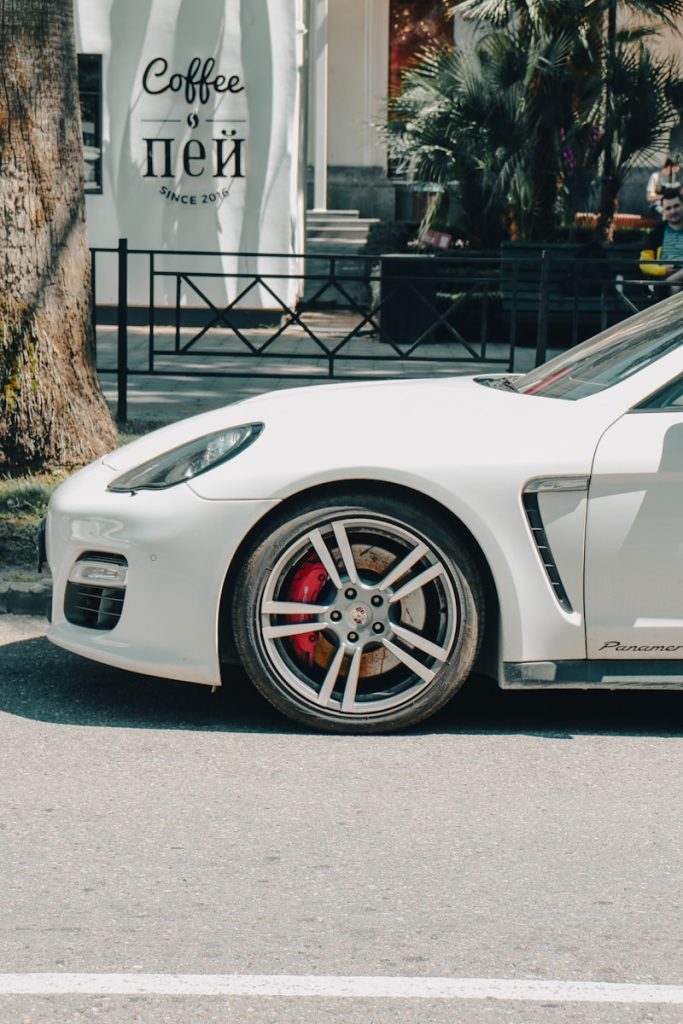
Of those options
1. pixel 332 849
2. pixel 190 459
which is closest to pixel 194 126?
pixel 190 459

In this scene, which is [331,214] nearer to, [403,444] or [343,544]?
[403,444]

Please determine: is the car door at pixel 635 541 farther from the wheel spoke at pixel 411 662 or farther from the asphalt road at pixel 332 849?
the wheel spoke at pixel 411 662

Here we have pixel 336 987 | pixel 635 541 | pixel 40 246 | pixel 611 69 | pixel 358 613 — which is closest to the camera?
pixel 336 987

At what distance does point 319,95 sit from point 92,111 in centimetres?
654

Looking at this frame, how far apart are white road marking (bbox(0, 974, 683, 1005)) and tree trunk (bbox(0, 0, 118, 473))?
16.3 feet

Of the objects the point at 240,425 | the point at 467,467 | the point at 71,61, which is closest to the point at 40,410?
the point at 71,61

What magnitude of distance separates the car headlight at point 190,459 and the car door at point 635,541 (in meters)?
1.12

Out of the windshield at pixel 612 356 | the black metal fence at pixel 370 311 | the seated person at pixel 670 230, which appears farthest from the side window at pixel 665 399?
the seated person at pixel 670 230

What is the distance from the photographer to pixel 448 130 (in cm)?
1644

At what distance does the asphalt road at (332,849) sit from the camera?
10.7 feet

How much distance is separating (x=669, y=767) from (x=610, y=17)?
1325cm

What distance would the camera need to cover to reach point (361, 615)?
478 centimetres

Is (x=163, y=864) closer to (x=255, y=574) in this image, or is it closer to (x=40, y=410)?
(x=255, y=574)

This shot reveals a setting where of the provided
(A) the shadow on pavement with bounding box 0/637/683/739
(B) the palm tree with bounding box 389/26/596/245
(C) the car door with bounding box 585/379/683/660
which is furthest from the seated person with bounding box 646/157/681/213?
(C) the car door with bounding box 585/379/683/660
